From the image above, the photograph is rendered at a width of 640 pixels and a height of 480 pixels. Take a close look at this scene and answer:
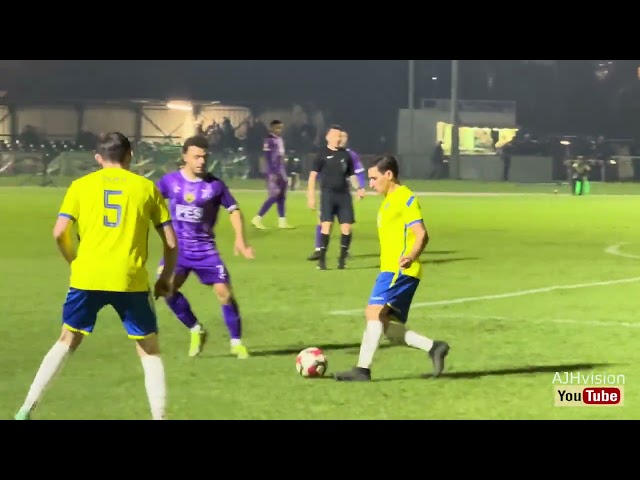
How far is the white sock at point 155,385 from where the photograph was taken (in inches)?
288

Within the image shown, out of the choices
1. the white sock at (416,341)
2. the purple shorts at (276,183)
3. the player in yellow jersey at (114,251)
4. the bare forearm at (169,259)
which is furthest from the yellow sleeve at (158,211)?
the purple shorts at (276,183)

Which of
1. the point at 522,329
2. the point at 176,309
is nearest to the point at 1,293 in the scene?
the point at 176,309

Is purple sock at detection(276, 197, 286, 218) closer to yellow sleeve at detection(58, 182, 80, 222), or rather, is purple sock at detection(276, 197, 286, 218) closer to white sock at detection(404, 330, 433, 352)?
white sock at detection(404, 330, 433, 352)

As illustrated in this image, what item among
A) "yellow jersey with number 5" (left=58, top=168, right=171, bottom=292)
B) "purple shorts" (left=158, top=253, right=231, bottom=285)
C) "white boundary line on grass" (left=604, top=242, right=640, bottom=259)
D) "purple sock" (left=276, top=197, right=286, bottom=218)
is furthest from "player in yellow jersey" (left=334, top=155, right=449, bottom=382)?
"purple sock" (left=276, top=197, right=286, bottom=218)

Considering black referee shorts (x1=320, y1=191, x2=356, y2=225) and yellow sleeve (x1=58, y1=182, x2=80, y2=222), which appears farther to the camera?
black referee shorts (x1=320, y1=191, x2=356, y2=225)

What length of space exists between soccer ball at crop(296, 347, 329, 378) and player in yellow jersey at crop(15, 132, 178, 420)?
2277mm

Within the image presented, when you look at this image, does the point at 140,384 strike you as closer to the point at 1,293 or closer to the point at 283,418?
the point at 283,418

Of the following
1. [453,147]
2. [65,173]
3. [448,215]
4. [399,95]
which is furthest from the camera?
[399,95]

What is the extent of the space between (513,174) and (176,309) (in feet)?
156

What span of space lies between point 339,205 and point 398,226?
29.0 feet

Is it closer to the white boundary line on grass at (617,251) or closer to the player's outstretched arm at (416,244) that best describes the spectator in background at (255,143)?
the white boundary line on grass at (617,251)

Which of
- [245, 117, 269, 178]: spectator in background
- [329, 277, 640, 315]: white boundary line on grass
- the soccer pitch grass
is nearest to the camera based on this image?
the soccer pitch grass

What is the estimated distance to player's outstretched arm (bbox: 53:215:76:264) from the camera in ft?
23.5

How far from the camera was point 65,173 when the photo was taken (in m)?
46.3
